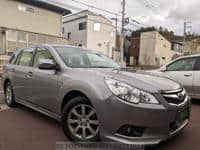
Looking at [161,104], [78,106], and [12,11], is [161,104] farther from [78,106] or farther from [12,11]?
[12,11]

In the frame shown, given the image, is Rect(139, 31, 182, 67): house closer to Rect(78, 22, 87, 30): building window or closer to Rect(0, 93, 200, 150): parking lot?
Rect(78, 22, 87, 30): building window

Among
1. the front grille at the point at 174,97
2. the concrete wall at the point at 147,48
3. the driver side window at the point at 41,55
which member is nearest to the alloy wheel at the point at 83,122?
the front grille at the point at 174,97

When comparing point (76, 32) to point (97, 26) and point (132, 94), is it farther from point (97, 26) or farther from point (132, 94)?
point (132, 94)

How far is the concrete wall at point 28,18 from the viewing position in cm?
1752

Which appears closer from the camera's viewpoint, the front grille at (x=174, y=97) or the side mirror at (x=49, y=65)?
the front grille at (x=174, y=97)

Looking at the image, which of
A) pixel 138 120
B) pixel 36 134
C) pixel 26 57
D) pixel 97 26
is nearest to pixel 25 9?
pixel 97 26

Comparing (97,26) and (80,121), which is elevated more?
(97,26)

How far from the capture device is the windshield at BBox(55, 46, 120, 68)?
382 centimetres

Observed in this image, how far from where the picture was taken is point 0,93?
7.29 meters

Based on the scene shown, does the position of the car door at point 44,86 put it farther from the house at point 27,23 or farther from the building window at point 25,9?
the building window at point 25,9

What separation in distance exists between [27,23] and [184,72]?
15797mm

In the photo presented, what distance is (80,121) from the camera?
10.7 feet

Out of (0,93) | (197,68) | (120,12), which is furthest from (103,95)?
(120,12)

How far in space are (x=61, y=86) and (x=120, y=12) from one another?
67.2 ft
